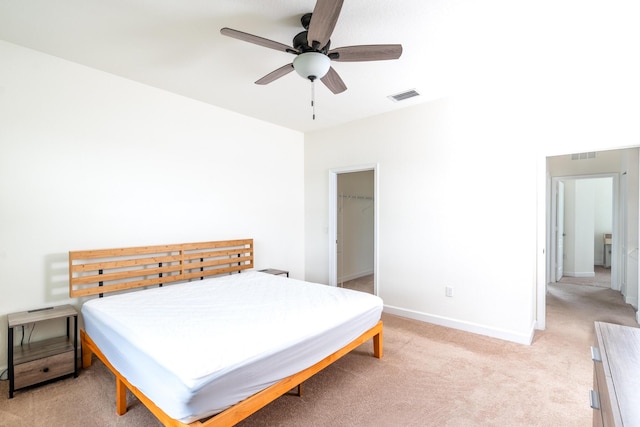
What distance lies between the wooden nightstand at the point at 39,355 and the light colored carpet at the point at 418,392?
0.10 metres

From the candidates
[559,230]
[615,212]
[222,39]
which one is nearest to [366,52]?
[222,39]

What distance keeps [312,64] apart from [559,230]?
5927 millimetres

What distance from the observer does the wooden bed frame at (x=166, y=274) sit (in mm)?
1719

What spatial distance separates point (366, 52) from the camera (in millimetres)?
2053

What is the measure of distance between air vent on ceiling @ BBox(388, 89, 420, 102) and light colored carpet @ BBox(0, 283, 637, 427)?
276 centimetres

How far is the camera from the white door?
544 centimetres

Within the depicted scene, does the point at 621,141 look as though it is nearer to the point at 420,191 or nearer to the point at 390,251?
the point at 420,191

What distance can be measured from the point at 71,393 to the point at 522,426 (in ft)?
10.5

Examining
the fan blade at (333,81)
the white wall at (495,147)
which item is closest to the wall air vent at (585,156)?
the white wall at (495,147)

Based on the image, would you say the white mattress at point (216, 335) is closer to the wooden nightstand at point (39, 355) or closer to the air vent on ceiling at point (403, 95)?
the wooden nightstand at point (39, 355)

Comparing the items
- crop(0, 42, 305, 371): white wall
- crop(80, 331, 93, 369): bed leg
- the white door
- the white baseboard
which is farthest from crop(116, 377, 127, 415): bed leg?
the white door

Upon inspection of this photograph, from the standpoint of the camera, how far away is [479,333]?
329 cm

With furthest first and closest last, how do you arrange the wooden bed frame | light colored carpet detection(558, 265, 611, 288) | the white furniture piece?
1. light colored carpet detection(558, 265, 611, 288)
2. the wooden bed frame
3. the white furniture piece

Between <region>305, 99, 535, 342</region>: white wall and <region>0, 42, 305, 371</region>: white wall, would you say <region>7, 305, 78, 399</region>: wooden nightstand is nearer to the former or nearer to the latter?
<region>0, 42, 305, 371</region>: white wall
